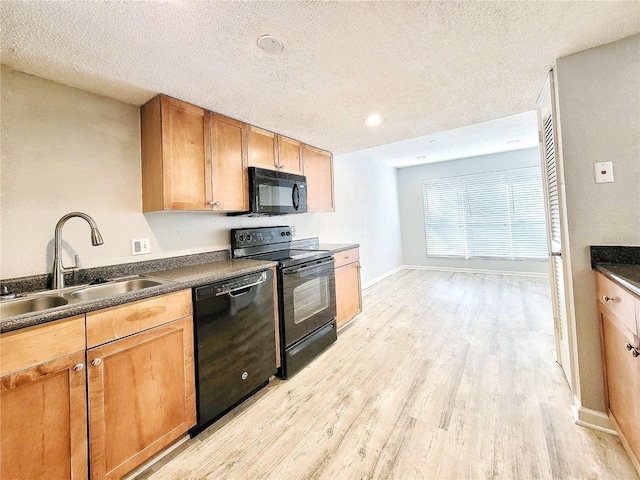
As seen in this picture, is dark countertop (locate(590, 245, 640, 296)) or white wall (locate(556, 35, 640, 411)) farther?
white wall (locate(556, 35, 640, 411))

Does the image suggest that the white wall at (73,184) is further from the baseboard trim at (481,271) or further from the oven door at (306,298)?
the baseboard trim at (481,271)

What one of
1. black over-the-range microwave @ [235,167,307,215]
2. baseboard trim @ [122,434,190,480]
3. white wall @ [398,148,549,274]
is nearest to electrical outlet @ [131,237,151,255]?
black over-the-range microwave @ [235,167,307,215]

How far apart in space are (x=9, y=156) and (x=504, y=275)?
6.57 meters

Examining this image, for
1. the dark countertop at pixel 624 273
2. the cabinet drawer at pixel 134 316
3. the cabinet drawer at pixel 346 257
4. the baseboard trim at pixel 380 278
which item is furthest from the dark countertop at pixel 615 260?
the baseboard trim at pixel 380 278

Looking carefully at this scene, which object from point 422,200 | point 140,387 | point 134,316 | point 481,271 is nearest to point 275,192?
point 134,316

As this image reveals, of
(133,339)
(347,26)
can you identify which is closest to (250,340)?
(133,339)

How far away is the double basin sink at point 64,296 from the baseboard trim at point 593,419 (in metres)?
2.52

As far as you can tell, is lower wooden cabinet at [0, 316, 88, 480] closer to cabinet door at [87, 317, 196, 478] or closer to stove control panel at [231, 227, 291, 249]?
cabinet door at [87, 317, 196, 478]

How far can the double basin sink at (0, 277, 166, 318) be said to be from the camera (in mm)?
1276

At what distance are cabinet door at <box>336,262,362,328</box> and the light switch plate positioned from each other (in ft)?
6.65

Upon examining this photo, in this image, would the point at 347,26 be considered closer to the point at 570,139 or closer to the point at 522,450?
the point at 570,139

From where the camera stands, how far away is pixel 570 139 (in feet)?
5.00

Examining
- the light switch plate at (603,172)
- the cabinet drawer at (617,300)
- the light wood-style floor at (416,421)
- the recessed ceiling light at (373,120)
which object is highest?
the recessed ceiling light at (373,120)

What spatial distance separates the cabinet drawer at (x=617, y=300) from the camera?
1088 millimetres
